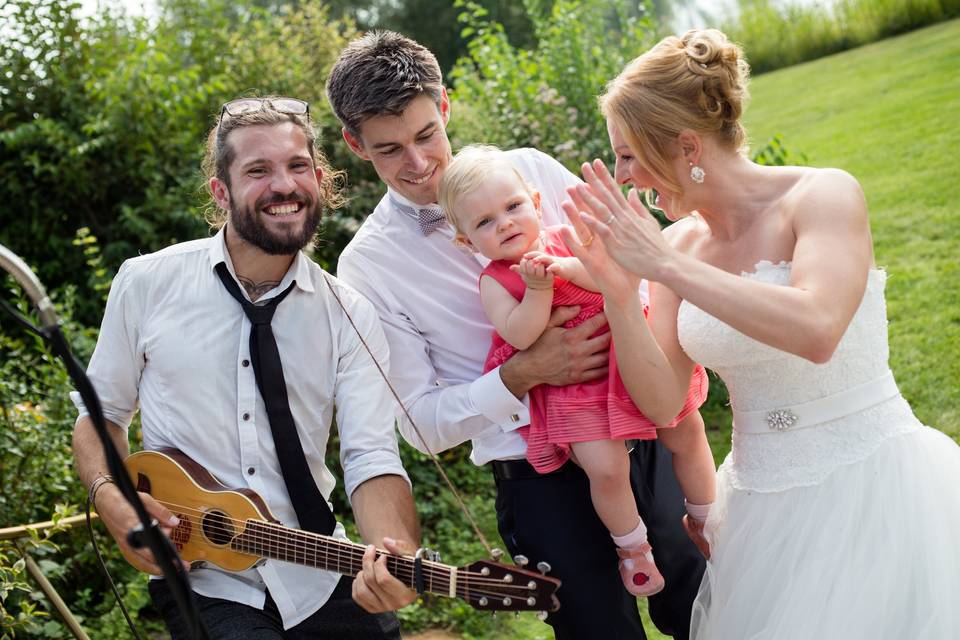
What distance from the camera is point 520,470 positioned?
2.87 m

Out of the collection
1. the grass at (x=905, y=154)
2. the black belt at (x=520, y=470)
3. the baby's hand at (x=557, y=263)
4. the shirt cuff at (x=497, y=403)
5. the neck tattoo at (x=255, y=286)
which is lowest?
the grass at (x=905, y=154)

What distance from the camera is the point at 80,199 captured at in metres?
6.71

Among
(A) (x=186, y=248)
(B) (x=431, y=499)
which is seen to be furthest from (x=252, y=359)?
(B) (x=431, y=499)

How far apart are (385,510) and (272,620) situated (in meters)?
0.44

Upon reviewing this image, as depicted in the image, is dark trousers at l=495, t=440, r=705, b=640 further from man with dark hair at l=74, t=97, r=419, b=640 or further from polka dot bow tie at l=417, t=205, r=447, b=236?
polka dot bow tie at l=417, t=205, r=447, b=236

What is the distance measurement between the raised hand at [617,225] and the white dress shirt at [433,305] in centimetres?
67

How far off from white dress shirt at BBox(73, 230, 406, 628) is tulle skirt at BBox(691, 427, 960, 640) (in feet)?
3.46

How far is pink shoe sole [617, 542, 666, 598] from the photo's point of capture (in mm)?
2686

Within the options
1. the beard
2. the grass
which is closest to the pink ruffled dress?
the beard

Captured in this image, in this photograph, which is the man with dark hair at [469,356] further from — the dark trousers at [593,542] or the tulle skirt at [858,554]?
the tulle skirt at [858,554]

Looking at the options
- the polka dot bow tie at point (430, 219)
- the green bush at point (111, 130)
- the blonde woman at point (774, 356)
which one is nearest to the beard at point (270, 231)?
the polka dot bow tie at point (430, 219)

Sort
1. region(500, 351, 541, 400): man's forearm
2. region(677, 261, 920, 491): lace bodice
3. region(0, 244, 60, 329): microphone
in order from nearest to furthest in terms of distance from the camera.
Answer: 1. region(0, 244, 60, 329): microphone
2. region(677, 261, 920, 491): lace bodice
3. region(500, 351, 541, 400): man's forearm

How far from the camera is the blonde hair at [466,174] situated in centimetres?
268

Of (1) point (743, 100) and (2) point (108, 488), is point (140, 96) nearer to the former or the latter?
(2) point (108, 488)
